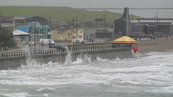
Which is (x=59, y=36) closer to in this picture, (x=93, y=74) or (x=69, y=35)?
(x=69, y=35)

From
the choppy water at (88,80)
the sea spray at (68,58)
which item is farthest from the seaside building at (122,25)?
the choppy water at (88,80)

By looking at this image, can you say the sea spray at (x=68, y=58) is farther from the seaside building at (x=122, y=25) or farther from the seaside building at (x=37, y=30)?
the seaside building at (x=122, y=25)

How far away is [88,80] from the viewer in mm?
41688

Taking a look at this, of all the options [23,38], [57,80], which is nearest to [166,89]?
[57,80]

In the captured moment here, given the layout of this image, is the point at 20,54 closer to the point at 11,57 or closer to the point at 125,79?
the point at 11,57

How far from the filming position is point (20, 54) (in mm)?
52969

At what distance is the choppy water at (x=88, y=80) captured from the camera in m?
34.5

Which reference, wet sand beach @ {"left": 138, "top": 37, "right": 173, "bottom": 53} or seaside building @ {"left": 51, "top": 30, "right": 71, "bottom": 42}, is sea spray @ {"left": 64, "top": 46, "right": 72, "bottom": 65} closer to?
wet sand beach @ {"left": 138, "top": 37, "right": 173, "bottom": 53}

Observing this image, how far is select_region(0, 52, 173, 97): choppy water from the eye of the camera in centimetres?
3450

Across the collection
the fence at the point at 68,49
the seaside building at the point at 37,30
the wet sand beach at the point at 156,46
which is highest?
the seaside building at the point at 37,30

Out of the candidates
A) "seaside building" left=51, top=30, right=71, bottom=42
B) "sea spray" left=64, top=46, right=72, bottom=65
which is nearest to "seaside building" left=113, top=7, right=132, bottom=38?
"seaside building" left=51, top=30, right=71, bottom=42

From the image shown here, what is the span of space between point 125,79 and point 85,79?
133 inches

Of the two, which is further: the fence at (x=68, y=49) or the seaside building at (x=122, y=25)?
the seaside building at (x=122, y=25)

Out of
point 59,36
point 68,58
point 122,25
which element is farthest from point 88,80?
point 122,25
